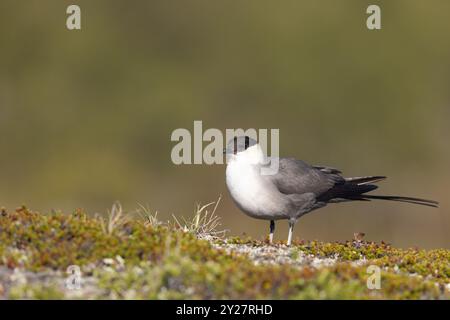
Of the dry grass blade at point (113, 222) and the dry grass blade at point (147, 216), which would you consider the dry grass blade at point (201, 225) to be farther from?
the dry grass blade at point (113, 222)

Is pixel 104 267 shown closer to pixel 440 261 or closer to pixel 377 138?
pixel 440 261

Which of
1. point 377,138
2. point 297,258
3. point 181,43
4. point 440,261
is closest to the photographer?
point 297,258

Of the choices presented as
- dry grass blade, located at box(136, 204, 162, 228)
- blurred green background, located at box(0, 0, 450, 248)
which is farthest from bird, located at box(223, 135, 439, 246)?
blurred green background, located at box(0, 0, 450, 248)

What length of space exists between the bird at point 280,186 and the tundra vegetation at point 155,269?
4.42 feet

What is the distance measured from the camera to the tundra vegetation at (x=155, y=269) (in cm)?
767

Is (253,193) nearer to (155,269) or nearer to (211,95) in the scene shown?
(155,269)

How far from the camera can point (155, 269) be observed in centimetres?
771

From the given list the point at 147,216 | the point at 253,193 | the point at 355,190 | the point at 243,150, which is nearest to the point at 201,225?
the point at 147,216

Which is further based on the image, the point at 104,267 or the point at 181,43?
the point at 181,43

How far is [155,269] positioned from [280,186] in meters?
4.24

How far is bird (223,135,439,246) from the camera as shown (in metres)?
11.3

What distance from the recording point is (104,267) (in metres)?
8.27
